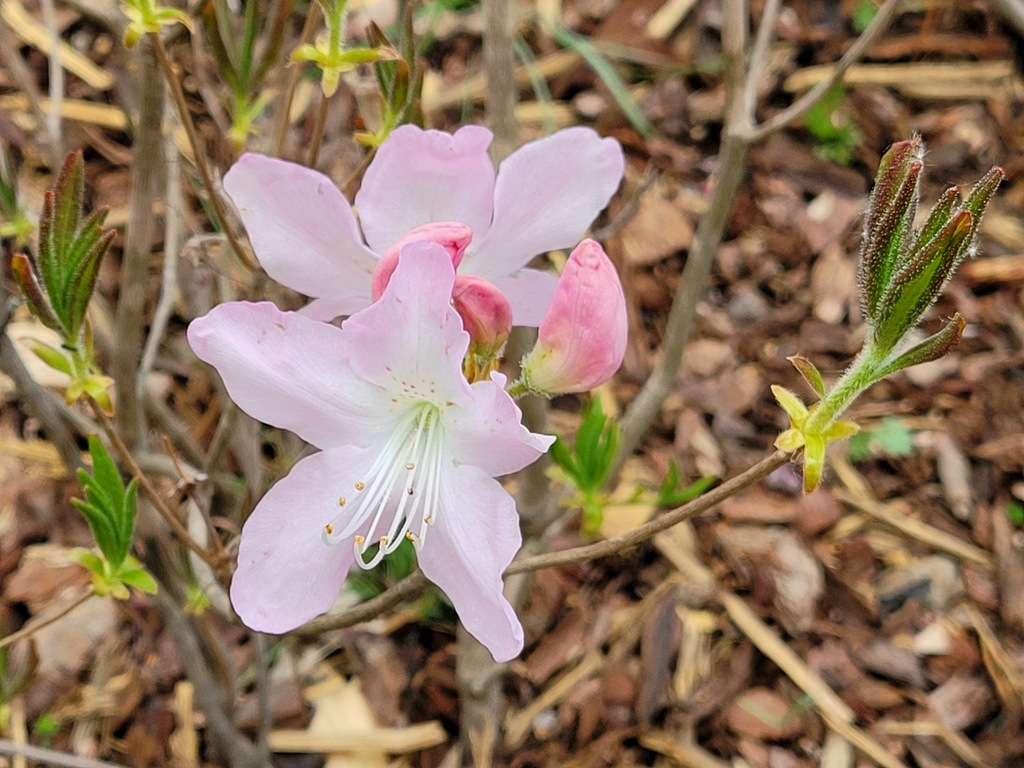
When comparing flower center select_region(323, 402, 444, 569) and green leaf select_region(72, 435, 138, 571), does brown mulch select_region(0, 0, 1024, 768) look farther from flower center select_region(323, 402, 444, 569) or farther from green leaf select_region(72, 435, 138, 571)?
flower center select_region(323, 402, 444, 569)

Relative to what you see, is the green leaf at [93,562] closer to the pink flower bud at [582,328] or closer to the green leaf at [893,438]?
the pink flower bud at [582,328]

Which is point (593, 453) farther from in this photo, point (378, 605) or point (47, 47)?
point (47, 47)

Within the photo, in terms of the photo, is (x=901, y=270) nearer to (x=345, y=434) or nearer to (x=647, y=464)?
(x=345, y=434)

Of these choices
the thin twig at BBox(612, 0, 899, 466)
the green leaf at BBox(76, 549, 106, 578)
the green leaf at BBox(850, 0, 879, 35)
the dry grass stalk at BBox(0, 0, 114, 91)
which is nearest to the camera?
the green leaf at BBox(76, 549, 106, 578)

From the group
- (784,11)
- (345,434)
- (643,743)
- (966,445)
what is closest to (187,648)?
(345,434)

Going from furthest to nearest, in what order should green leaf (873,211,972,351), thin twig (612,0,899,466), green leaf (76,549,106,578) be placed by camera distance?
thin twig (612,0,899,466)
green leaf (76,549,106,578)
green leaf (873,211,972,351)

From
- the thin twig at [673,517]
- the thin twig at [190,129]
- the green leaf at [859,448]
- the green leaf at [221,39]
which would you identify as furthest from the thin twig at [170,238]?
the green leaf at [859,448]

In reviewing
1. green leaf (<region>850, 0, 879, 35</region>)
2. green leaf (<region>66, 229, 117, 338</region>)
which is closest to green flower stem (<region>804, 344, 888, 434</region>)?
green leaf (<region>66, 229, 117, 338</region>)

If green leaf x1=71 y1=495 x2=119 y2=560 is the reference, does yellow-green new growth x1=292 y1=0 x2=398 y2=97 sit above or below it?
above
